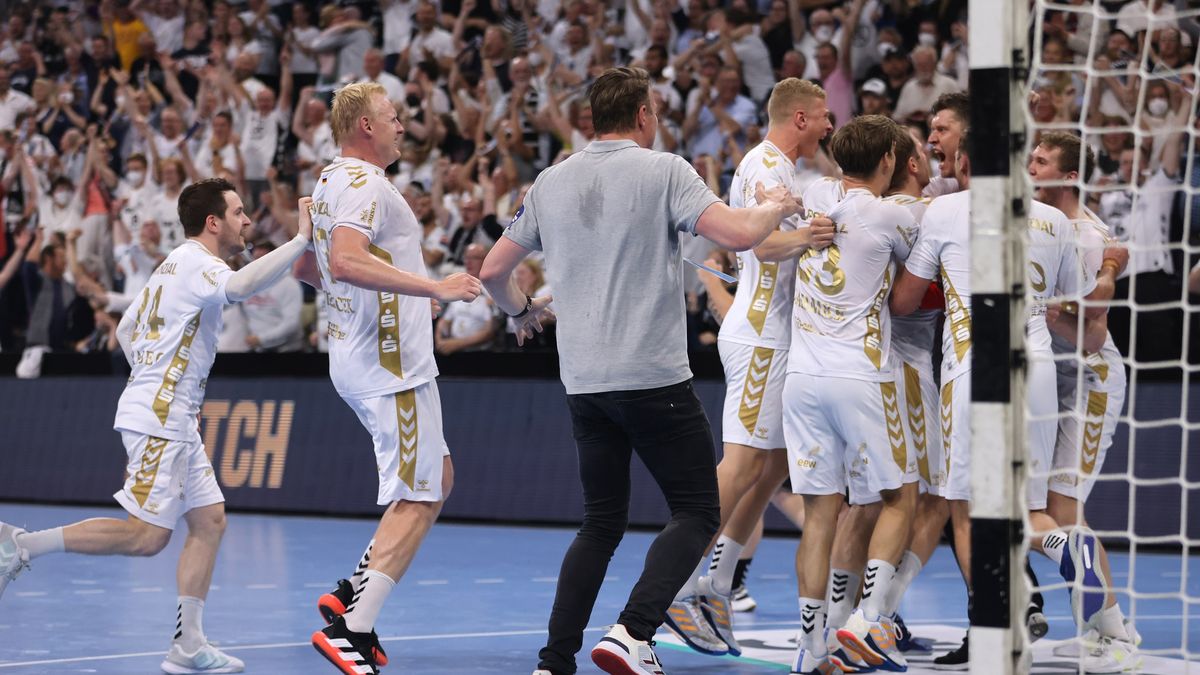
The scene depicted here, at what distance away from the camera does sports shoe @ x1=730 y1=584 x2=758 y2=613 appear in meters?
9.39

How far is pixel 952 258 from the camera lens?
7.09 m

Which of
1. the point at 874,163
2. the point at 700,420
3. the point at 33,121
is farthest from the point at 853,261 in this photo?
the point at 33,121

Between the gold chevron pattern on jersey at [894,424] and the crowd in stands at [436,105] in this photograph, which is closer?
the gold chevron pattern on jersey at [894,424]

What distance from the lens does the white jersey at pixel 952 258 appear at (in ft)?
23.1

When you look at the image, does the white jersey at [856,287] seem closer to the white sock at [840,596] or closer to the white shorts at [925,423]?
the white shorts at [925,423]

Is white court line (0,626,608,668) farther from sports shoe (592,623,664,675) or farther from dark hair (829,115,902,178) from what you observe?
dark hair (829,115,902,178)

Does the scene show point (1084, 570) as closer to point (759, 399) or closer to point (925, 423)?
point (925, 423)

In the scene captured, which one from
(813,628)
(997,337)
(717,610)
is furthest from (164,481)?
(997,337)

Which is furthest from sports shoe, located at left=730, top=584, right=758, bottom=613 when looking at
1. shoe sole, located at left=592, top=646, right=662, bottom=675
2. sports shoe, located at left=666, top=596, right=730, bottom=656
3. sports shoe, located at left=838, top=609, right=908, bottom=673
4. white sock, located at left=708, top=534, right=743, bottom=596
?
shoe sole, located at left=592, top=646, right=662, bottom=675

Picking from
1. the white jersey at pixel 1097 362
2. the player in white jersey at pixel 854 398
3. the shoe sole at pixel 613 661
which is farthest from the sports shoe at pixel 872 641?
the white jersey at pixel 1097 362

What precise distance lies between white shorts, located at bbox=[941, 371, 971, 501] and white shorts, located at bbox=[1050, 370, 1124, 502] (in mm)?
769

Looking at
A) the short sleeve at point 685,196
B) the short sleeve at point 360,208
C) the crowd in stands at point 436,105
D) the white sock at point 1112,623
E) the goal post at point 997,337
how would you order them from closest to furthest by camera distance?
the goal post at point 997,337 → the short sleeve at point 685,196 → the short sleeve at point 360,208 → the white sock at point 1112,623 → the crowd in stands at point 436,105

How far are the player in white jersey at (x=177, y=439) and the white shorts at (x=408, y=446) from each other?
937 mm

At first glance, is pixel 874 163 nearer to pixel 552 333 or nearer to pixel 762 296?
pixel 762 296
